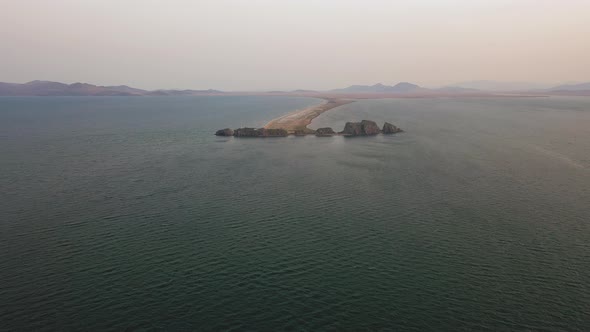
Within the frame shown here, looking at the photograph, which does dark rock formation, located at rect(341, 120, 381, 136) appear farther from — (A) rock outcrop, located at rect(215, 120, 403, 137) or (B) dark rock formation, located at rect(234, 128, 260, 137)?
(B) dark rock formation, located at rect(234, 128, 260, 137)

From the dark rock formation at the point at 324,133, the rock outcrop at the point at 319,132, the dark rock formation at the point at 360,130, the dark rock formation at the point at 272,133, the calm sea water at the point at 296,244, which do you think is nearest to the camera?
the calm sea water at the point at 296,244

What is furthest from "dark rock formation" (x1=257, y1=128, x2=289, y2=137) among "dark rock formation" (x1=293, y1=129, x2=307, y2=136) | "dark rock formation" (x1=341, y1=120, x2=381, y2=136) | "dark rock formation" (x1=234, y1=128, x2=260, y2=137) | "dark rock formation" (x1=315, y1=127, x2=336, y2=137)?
"dark rock formation" (x1=341, y1=120, x2=381, y2=136)

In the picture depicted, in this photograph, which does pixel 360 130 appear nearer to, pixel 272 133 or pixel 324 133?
pixel 324 133

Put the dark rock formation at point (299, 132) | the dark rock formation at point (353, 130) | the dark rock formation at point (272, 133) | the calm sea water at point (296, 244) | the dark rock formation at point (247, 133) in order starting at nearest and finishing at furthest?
the calm sea water at point (296, 244) → the dark rock formation at point (247, 133) → the dark rock formation at point (353, 130) → the dark rock formation at point (272, 133) → the dark rock formation at point (299, 132)

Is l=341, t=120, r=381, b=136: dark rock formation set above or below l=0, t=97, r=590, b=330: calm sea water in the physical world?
above

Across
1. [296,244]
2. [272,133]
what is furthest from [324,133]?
[296,244]

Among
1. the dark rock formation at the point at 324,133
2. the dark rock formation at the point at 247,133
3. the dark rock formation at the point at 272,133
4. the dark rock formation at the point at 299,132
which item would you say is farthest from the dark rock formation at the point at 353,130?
the dark rock formation at the point at 247,133

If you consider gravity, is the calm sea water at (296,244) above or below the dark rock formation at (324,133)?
below

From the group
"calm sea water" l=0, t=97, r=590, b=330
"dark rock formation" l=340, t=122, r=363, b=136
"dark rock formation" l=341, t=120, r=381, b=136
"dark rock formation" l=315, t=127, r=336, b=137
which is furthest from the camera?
"dark rock formation" l=315, t=127, r=336, b=137

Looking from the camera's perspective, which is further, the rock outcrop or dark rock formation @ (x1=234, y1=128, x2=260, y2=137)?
the rock outcrop

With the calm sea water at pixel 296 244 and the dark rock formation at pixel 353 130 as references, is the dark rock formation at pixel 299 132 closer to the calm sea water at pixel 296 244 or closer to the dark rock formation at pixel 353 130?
the dark rock formation at pixel 353 130

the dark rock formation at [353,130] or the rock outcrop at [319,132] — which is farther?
the dark rock formation at [353,130]
